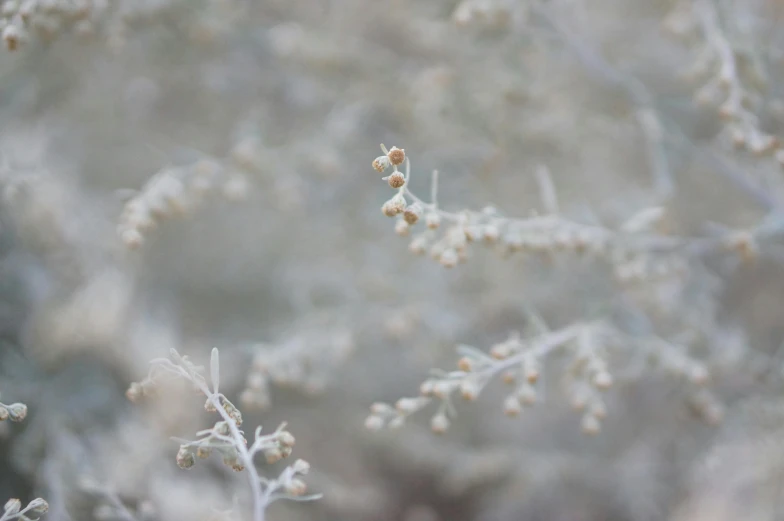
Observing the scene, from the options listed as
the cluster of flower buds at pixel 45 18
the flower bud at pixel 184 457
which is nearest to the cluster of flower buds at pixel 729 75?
the flower bud at pixel 184 457

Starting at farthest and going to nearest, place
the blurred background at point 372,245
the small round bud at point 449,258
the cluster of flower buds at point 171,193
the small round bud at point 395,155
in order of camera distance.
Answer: the blurred background at point 372,245, the cluster of flower buds at point 171,193, the small round bud at point 449,258, the small round bud at point 395,155

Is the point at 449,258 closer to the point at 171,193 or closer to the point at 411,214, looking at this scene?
the point at 411,214

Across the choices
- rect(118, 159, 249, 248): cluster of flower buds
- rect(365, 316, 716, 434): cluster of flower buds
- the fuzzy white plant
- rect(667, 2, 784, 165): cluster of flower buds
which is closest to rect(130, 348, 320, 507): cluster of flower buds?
the fuzzy white plant

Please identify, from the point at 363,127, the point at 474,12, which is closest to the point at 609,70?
the point at 474,12

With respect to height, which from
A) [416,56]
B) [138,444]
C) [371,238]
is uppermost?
[416,56]

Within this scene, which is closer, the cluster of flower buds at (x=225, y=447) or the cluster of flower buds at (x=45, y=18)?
the cluster of flower buds at (x=225, y=447)

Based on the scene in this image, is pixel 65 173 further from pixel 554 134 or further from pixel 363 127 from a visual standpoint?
pixel 554 134

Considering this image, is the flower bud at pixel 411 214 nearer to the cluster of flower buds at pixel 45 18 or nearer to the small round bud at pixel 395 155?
the small round bud at pixel 395 155

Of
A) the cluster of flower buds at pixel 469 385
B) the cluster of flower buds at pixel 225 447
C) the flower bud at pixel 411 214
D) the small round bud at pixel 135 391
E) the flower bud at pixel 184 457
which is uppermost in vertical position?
the flower bud at pixel 411 214
